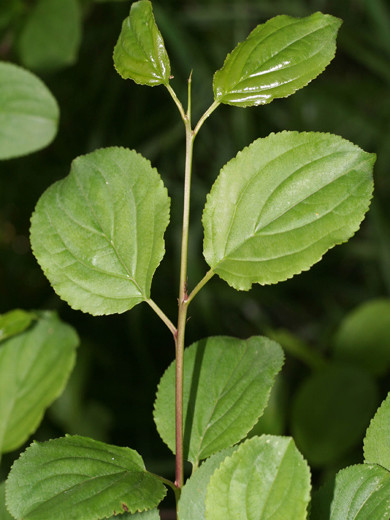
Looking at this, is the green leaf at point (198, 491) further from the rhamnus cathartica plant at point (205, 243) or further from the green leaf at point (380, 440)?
the green leaf at point (380, 440)

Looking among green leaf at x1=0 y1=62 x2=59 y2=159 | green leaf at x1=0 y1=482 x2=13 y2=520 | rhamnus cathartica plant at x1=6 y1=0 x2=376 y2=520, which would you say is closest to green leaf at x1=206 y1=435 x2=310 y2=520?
rhamnus cathartica plant at x1=6 y1=0 x2=376 y2=520

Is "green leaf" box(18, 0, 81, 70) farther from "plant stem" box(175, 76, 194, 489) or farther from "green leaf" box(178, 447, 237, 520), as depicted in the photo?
"green leaf" box(178, 447, 237, 520)

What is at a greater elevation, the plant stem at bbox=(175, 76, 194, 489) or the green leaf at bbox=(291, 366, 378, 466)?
the plant stem at bbox=(175, 76, 194, 489)

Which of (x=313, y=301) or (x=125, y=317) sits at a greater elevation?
(x=125, y=317)

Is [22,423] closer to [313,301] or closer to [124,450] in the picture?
[124,450]

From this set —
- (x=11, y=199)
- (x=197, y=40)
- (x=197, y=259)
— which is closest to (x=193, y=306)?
(x=197, y=259)

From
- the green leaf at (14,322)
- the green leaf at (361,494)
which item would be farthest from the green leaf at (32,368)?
the green leaf at (361,494)

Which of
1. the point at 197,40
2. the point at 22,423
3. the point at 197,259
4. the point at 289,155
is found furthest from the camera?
the point at 197,40

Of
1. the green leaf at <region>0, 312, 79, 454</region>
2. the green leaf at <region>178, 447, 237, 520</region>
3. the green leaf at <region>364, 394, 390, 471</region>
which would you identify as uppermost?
the green leaf at <region>178, 447, 237, 520</region>
